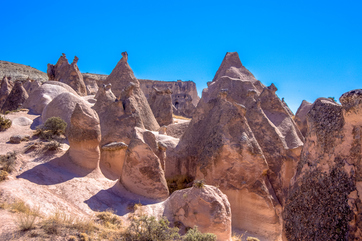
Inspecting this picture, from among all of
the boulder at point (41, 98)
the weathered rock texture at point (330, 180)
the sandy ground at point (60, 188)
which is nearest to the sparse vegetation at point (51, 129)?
the sandy ground at point (60, 188)

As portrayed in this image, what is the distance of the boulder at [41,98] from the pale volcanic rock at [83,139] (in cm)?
596

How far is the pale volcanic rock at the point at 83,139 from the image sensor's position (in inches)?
309

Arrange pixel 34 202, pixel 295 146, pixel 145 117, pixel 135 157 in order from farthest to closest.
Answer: pixel 145 117 < pixel 295 146 < pixel 135 157 < pixel 34 202

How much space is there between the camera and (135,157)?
739 centimetres

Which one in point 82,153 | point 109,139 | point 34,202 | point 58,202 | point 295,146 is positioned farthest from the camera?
point 295,146

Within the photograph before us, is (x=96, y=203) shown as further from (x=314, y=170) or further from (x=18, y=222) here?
(x=314, y=170)

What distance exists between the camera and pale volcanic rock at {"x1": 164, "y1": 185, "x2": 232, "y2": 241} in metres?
5.68

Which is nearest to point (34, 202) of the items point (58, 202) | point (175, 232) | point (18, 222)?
point (58, 202)

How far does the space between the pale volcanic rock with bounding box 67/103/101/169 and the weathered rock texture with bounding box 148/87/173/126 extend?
9570 millimetres

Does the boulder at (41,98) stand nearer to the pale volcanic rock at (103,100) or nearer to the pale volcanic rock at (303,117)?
the pale volcanic rock at (103,100)

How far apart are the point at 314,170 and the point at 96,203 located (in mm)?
5068

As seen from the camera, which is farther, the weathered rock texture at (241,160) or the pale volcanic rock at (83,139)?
the pale volcanic rock at (83,139)

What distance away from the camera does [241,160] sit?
755 centimetres

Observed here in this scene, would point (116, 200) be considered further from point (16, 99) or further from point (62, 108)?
point (16, 99)
